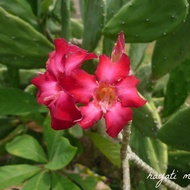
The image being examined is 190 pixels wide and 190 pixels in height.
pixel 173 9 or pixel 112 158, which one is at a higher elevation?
pixel 173 9

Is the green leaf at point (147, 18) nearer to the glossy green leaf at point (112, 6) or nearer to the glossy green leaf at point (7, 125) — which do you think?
the glossy green leaf at point (112, 6)

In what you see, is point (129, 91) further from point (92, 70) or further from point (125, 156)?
point (92, 70)

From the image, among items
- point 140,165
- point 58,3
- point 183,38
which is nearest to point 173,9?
point 183,38

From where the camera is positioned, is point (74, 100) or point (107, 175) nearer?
point (74, 100)

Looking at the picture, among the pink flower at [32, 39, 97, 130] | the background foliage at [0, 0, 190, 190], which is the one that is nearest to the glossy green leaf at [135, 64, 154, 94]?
the background foliage at [0, 0, 190, 190]

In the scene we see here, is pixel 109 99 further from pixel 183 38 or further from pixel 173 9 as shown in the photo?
pixel 183 38

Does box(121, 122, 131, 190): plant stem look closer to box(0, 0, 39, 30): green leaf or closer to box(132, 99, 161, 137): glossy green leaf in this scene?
box(132, 99, 161, 137): glossy green leaf
